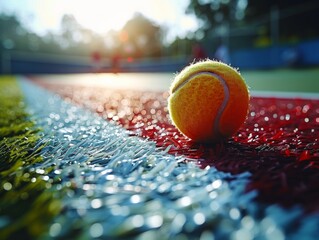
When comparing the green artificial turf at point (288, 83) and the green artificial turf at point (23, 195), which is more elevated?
the green artificial turf at point (23, 195)

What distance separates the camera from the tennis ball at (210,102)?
78.5 inches

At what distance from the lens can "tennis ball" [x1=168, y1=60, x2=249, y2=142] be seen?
2.00 meters

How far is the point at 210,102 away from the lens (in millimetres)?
1985

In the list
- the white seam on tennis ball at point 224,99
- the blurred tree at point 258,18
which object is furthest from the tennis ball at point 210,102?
the blurred tree at point 258,18

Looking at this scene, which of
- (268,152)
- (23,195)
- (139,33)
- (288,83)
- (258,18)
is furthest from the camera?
(139,33)

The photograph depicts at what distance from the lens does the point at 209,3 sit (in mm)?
41156

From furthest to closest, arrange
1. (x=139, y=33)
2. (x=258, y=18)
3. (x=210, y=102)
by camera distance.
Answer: (x=139, y=33)
(x=258, y=18)
(x=210, y=102)

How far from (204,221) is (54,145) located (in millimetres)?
1299

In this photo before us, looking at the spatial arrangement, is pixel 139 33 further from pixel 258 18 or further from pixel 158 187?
pixel 158 187

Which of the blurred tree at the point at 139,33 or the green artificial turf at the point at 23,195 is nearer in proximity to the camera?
the green artificial turf at the point at 23,195

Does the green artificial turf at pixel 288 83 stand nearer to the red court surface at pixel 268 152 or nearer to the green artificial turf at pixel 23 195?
the red court surface at pixel 268 152

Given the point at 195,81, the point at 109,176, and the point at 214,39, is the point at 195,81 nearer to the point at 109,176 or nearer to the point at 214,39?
the point at 109,176

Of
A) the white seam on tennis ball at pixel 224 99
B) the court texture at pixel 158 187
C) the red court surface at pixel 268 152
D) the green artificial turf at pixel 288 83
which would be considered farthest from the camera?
the green artificial turf at pixel 288 83

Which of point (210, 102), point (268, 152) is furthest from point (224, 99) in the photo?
point (268, 152)
